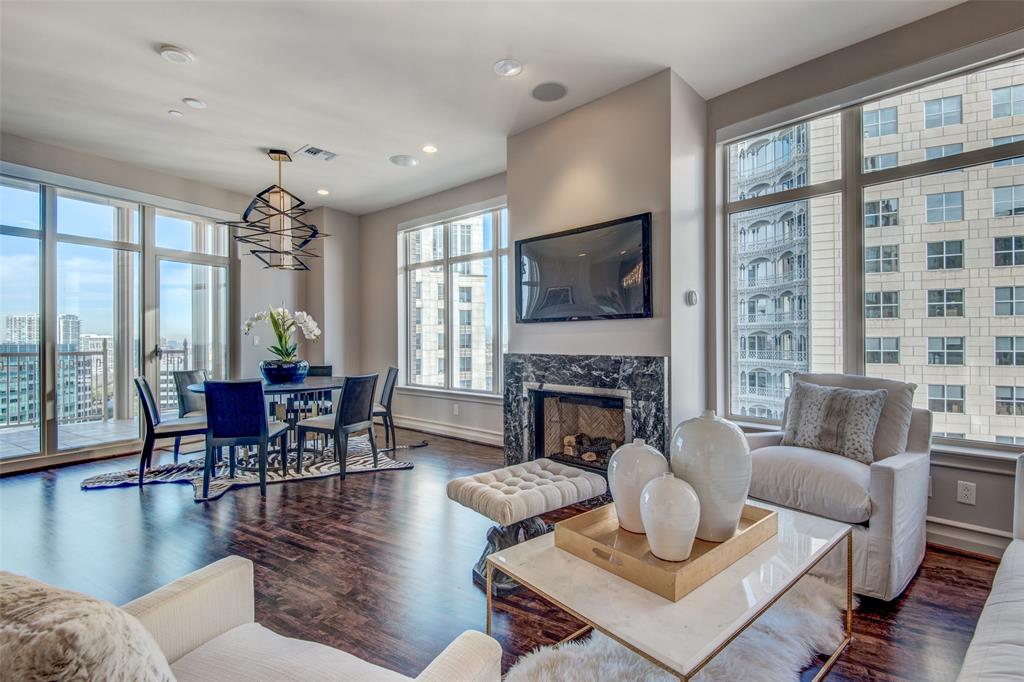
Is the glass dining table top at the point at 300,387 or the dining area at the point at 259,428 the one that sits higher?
the glass dining table top at the point at 300,387

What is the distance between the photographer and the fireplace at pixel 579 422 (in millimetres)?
3592

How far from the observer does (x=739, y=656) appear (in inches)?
67.1

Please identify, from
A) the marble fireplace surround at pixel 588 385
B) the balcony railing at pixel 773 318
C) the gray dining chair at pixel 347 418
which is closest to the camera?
the marble fireplace surround at pixel 588 385

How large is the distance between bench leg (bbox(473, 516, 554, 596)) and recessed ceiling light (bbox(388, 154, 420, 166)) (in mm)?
3833

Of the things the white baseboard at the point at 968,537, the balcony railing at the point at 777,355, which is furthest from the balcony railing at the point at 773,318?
the white baseboard at the point at 968,537

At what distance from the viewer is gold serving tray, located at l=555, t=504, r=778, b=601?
1.39 metres

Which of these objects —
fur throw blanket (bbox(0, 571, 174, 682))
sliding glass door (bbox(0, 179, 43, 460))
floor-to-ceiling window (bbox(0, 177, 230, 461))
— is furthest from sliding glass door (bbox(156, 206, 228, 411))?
fur throw blanket (bbox(0, 571, 174, 682))

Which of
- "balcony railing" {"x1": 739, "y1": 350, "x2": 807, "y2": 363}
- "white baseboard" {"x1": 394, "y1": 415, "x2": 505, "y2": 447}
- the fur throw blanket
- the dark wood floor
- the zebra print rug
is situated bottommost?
the dark wood floor

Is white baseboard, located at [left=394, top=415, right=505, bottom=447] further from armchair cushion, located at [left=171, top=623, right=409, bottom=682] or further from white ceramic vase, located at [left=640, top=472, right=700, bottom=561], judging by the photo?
armchair cushion, located at [left=171, top=623, right=409, bottom=682]

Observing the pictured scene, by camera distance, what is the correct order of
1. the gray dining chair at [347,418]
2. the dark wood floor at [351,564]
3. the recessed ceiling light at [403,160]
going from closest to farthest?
the dark wood floor at [351,564], the gray dining chair at [347,418], the recessed ceiling light at [403,160]

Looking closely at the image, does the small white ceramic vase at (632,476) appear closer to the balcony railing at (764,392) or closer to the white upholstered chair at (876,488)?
the white upholstered chair at (876,488)

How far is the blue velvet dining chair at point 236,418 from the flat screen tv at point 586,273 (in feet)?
7.29

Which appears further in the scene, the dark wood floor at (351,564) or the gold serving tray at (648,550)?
the dark wood floor at (351,564)

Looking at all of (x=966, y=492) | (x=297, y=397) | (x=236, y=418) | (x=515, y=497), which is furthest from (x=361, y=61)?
(x=966, y=492)
